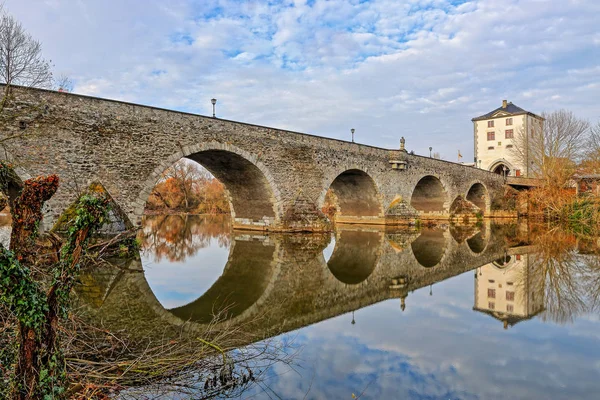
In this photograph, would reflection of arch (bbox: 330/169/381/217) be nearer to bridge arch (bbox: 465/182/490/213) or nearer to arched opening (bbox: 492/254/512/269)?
arched opening (bbox: 492/254/512/269)

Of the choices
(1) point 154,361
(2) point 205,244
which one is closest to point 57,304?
(1) point 154,361

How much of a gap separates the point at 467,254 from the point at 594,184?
16905mm

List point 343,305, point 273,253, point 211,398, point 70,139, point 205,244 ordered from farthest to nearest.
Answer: point 205,244 → point 273,253 → point 70,139 → point 343,305 → point 211,398

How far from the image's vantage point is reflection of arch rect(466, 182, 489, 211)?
33.4 meters

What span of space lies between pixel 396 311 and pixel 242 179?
1211 cm


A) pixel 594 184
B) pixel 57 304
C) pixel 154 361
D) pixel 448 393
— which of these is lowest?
pixel 448 393

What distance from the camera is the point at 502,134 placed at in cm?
4338

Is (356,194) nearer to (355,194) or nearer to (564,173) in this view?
(355,194)

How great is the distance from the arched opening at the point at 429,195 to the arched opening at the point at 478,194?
17.8 feet

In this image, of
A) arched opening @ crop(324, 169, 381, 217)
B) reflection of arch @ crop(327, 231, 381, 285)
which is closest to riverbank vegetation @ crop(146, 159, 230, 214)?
arched opening @ crop(324, 169, 381, 217)

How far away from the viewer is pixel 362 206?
24.3 m

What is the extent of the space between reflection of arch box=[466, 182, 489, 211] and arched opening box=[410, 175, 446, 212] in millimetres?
5339

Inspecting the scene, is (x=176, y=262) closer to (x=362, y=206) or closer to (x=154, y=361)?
(x=154, y=361)

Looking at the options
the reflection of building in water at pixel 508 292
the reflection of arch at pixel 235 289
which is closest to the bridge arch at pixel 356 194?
the reflection of arch at pixel 235 289
